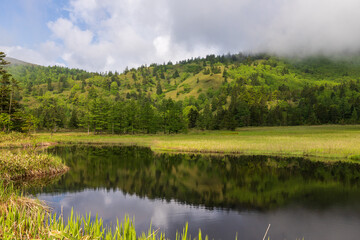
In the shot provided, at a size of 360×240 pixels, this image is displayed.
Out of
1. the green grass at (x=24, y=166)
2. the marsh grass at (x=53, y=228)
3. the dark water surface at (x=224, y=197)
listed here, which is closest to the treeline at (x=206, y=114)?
the dark water surface at (x=224, y=197)

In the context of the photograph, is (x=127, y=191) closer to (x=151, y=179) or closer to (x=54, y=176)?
(x=151, y=179)

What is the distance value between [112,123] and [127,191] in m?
72.0

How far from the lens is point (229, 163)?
34969mm

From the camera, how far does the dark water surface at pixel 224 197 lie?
14.2 metres

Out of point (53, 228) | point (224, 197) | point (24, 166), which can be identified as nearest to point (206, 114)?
point (224, 197)

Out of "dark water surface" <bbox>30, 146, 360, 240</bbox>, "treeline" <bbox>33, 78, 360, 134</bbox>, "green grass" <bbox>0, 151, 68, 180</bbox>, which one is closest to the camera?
"dark water surface" <bbox>30, 146, 360, 240</bbox>

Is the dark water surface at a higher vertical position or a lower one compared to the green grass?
lower

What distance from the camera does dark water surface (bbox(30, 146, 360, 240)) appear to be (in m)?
14.2

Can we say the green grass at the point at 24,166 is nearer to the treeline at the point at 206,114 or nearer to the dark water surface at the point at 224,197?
the dark water surface at the point at 224,197

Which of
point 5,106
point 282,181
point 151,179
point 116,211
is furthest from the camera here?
point 5,106

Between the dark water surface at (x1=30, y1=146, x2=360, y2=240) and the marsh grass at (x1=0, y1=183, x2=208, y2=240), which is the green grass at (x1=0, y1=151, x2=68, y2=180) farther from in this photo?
the marsh grass at (x1=0, y1=183, x2=208, y2=240)

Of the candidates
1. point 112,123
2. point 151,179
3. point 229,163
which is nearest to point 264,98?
point 112,123

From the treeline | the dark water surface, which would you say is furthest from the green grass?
the treeline

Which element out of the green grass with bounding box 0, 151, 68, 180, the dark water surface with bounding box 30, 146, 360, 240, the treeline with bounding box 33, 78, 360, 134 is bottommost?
the dark water surface with bounding box 30, 146, 360, 240
